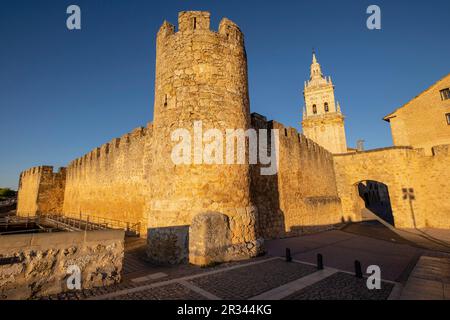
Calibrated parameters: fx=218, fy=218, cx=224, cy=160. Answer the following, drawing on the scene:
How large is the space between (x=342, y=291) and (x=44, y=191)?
2763 centimetres

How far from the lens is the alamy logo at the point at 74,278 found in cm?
396

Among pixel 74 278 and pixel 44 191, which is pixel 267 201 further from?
pixel 44 191

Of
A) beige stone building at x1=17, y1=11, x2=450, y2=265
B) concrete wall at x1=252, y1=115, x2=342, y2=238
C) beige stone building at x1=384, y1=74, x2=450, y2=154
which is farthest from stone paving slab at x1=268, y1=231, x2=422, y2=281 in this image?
beige stone building at x1=384, y1=74, x2=450, y2=154

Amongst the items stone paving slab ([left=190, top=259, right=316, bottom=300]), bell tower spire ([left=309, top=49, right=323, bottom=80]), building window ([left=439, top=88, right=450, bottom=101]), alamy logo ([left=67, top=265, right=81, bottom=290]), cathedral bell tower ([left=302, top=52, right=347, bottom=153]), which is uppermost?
bell tower spire ([left=309, top=49, right=323, bottom=80])

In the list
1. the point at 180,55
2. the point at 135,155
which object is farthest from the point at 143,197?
the point at 180,55

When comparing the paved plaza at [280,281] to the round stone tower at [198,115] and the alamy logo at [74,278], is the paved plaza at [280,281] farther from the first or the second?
the round stone tower at [198,115]

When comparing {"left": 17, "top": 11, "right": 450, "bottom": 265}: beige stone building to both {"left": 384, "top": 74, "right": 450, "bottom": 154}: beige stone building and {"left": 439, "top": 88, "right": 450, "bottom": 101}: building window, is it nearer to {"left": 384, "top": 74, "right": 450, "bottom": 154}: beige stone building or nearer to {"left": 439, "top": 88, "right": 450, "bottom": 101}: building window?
{"left": 384, "top": 74, "right": 450, "bottom": 154}: beige stone building

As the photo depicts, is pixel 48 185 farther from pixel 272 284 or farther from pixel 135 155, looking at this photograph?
pixel 272 284

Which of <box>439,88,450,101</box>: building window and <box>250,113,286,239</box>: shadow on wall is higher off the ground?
<box>439,88,450,101</box>: building window

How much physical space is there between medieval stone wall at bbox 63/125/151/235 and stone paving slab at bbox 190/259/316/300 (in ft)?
23.5

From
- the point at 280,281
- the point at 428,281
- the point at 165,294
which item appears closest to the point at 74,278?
the point at 165,294

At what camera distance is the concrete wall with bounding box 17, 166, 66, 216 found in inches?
869

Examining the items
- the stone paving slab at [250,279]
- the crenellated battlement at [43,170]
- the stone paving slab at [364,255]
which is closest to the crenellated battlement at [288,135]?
the stone paving slab at [364,255]

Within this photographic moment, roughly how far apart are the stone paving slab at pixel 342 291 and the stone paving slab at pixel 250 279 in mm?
486
